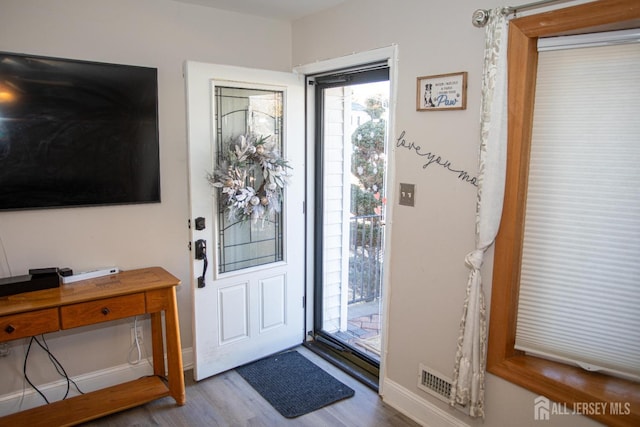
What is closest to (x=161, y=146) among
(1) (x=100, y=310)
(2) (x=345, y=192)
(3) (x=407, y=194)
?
(1) (x=100, y=310)

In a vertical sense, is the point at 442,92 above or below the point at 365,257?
above

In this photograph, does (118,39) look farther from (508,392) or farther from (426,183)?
(508,392)

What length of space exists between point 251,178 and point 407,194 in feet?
3.58

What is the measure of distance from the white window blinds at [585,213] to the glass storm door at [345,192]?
4.87 feet

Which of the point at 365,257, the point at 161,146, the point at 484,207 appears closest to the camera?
the point at 484,207

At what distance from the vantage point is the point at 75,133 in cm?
251

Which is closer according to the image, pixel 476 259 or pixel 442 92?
pixel 476 259

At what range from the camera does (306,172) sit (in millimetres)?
3316

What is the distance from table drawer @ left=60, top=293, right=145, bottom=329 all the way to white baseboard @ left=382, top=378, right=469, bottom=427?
5.18ft

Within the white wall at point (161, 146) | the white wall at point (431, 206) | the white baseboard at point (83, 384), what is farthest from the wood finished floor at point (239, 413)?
the white wall at point (161, 146)

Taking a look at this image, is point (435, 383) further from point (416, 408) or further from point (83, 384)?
point (83, 384)

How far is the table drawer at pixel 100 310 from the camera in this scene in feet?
7.30

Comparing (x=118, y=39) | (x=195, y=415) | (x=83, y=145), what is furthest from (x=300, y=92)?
(x=195, y=415)

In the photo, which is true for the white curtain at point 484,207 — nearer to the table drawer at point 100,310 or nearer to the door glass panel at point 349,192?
the door glass panel at point 349,192
